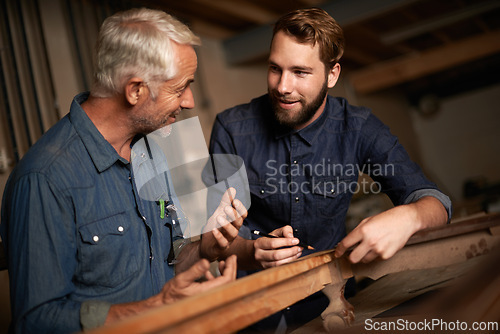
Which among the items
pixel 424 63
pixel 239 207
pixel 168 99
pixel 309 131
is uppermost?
pixel 424 63

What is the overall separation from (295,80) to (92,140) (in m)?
0.88

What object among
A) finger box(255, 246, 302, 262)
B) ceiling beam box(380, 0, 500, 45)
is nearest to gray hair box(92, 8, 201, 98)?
finger box(255, 246, 302, 262)

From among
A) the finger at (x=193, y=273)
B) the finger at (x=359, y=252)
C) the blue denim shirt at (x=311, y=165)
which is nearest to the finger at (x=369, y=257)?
the finger at (x=359, y=252)

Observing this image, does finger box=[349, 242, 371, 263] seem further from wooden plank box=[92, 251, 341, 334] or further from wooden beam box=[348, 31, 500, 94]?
wooden beam box=[348, 31, 500, 94]

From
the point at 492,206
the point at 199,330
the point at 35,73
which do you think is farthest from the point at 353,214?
the point at 199,330

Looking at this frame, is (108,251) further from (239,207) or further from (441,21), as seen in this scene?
(441,21)

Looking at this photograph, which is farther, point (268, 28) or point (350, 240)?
point (268, 28)

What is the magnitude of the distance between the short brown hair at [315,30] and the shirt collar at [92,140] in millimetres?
889

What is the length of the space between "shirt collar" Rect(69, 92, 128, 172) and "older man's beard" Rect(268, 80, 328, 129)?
78 centimetres

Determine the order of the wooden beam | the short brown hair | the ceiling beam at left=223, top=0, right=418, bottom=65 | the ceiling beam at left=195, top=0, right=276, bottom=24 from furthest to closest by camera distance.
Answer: the wooden beam, the ceiling beam at left=223, top=0, right=418, bottom=65, the ceiling beam at left=195, top=0, right=276, bottom=24, the short brown hair

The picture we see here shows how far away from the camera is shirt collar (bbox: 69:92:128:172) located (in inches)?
57.4

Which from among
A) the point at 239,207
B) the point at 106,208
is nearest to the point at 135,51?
the point at 106,208

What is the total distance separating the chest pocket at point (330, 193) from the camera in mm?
2080

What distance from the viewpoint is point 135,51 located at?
4.93 ft
